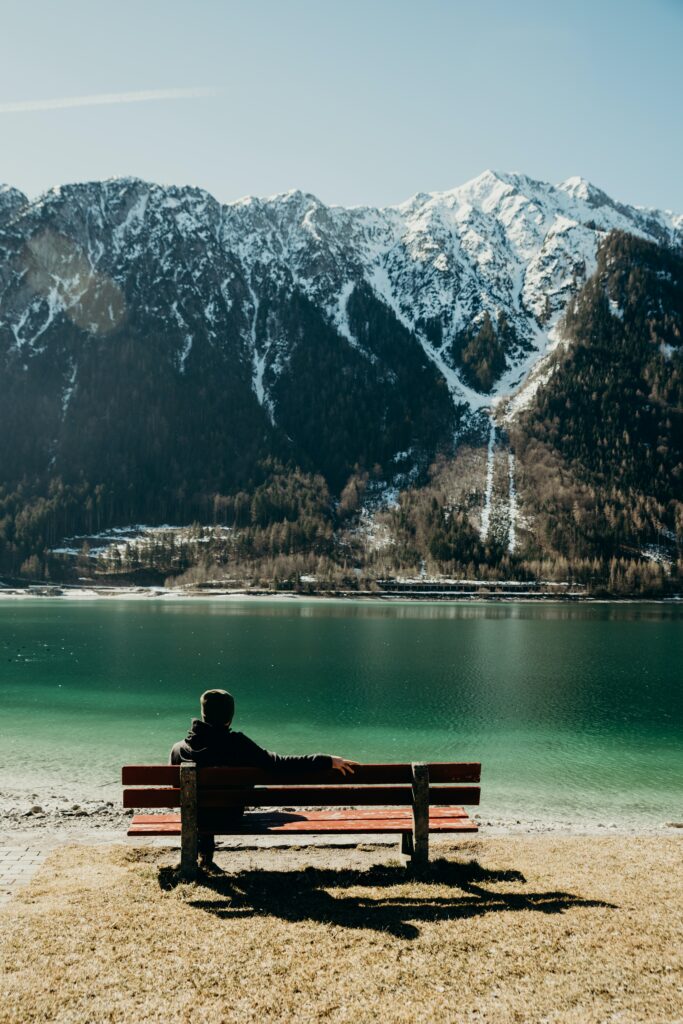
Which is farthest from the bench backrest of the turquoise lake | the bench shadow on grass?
the turquoise lake

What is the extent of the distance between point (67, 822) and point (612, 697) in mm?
37907

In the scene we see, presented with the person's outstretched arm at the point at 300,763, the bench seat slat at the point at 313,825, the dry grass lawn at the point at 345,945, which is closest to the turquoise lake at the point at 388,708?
the bench seat slat at the point at 313,825

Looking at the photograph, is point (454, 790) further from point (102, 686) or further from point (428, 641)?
point (428, 641)

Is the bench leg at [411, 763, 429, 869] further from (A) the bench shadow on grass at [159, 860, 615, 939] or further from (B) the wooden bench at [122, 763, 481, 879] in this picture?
(A) the bench shadow on grass at [159, 860, 615, 939]

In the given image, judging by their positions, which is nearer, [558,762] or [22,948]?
[22,948]

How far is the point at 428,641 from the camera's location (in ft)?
295

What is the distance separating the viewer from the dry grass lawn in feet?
25.6

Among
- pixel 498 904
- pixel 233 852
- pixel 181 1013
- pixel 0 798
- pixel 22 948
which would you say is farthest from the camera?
pixel 0 798

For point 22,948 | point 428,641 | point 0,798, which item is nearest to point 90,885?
point 22,948

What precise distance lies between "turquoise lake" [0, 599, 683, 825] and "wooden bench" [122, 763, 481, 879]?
35.3 feet

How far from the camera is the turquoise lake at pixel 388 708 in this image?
2661 cm

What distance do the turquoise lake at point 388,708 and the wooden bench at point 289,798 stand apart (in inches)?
424

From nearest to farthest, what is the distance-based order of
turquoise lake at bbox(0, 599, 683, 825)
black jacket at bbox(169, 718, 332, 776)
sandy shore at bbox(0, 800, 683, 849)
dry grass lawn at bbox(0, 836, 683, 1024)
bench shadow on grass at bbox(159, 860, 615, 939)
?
dry grass lawn at bbox(0, 836, 683, 1024) → bench shadow on grass at bbox(159, 860, 615, 939) → black jacket at bbox(169, 718, 332, 776) → sandy shore at bbox(0, 800, 683, 849) → turquoise lake at bbox(0, 599, 683, 825)

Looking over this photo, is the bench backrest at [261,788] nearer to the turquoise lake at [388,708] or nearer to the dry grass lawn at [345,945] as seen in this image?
the dry grass lawn at [345,945]
